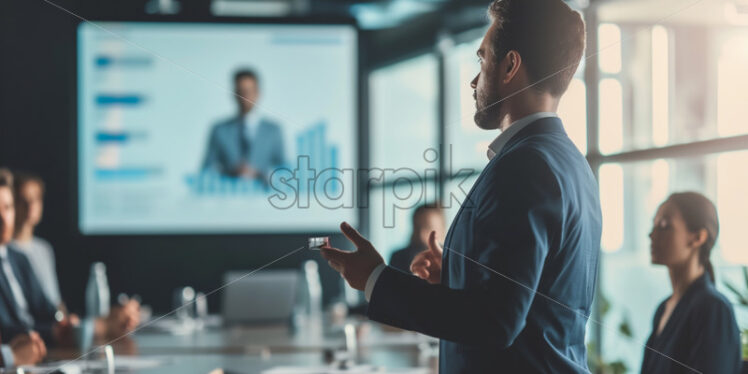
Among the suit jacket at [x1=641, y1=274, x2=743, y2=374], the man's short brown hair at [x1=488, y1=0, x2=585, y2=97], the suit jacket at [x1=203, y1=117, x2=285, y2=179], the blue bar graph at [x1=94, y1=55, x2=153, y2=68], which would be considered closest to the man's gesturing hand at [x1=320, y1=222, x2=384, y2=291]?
the man's short brown hair at [x1=488, y1=0, x2=585, y2=97]

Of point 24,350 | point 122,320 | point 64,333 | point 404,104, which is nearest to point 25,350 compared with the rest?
point 24,350

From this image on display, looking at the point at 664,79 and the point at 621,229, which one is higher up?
the point at 664,79

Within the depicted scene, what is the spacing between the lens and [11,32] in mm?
4469

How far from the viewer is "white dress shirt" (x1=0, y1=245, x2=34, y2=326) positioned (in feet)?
9.53

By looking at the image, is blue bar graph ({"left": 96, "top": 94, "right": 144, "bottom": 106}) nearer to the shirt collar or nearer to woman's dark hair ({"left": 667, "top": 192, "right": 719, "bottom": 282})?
woman's dark hair ({"left": 667, "top": 192, "right": 719, "bottom": 282})

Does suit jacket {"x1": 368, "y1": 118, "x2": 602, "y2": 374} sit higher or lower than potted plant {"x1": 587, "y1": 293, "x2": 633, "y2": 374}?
higher

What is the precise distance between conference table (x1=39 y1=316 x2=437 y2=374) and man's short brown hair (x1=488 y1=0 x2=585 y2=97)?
103cm

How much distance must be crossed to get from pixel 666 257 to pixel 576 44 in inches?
28.2

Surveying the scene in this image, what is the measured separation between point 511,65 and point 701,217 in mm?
733

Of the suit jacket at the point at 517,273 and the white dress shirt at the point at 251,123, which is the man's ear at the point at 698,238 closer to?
the suit jacket at the point at 517,273

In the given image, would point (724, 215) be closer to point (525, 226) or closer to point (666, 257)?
point (666, 257)

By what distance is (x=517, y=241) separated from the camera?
1068 millimetres

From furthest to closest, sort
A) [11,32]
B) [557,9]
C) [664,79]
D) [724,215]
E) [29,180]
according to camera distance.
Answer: [11,32]
[29,180]
[664,79]
[724,215]
[557,9]

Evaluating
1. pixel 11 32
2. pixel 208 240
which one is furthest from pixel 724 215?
pixel 11 32
